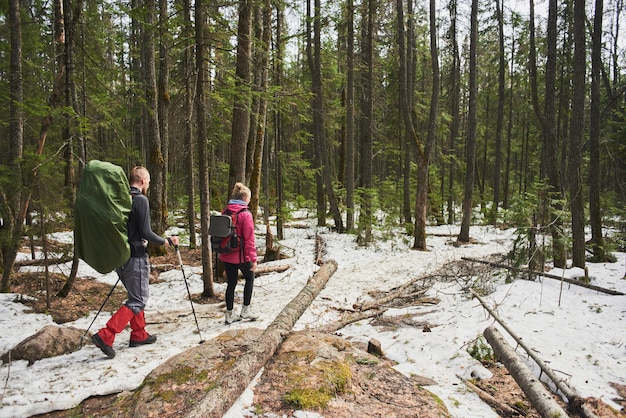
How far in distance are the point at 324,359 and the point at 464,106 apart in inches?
1258

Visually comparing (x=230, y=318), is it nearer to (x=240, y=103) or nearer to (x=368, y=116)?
(x=240, y=103)

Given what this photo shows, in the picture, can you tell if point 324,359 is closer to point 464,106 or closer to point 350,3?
point 350,3

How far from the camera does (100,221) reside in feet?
12.7

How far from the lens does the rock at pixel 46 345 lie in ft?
13.0

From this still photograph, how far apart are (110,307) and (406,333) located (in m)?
5.35

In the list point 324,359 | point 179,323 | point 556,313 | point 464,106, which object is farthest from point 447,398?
point 464,106

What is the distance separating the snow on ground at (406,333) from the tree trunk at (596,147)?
102 centimetres

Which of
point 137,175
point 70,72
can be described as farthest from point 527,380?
point 70,72

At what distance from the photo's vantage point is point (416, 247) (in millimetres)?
12977

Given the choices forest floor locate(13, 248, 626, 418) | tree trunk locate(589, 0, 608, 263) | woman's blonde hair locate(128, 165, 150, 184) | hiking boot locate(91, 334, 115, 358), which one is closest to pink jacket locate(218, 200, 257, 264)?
woman's blonde hair locate(128, 165, 150, 184)

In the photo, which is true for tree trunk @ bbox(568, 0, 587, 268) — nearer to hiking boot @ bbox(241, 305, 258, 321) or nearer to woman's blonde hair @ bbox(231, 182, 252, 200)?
woman's blonde hair @ bbox(231, 182, 252, 200)

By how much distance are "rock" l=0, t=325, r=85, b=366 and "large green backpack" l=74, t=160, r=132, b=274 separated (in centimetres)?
118

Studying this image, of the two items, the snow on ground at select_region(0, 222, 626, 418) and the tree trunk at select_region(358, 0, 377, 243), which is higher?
the tree trunk at select_region(358, 0, 377, 243)

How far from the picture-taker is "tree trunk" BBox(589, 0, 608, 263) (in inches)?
329
